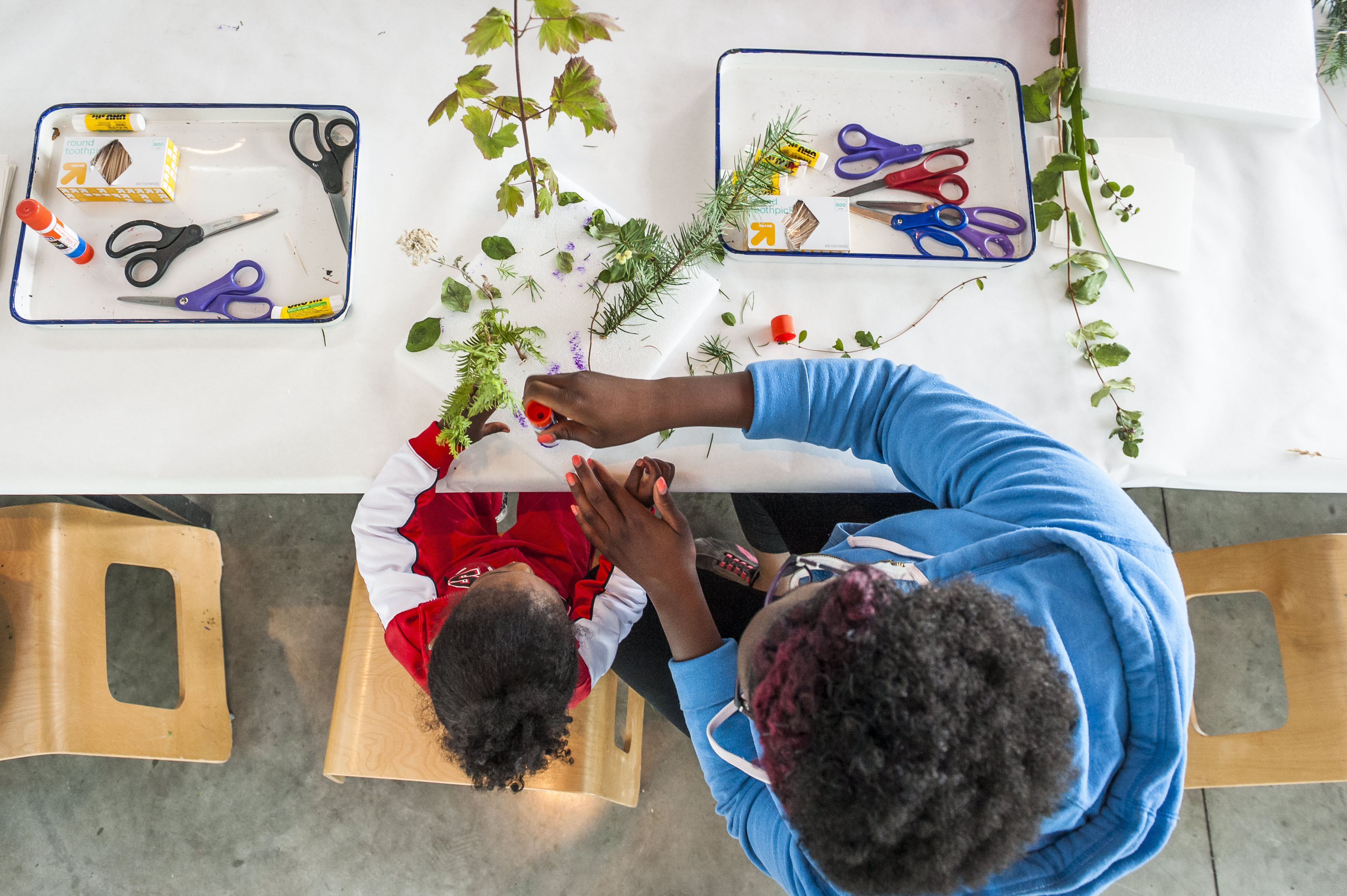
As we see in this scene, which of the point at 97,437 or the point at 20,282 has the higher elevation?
the point at 20,282

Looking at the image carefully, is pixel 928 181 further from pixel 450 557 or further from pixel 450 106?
pixel 450 557

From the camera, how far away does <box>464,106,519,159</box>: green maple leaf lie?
85cm

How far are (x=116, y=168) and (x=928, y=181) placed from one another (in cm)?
132

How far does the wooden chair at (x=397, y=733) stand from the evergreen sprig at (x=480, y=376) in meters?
0.60

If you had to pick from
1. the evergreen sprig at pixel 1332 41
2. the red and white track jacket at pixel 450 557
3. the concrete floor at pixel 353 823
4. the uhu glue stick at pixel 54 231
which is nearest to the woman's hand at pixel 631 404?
the red and white track jacket at pixel 450 557

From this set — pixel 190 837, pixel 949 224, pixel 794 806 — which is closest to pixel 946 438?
pixel 949 224

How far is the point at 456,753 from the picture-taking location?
110cm

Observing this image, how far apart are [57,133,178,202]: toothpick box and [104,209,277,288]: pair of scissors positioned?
0.17 ft

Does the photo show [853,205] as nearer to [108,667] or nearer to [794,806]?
[794,806]

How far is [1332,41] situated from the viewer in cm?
124

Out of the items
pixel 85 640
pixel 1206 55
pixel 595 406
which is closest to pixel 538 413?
pixel 595 406

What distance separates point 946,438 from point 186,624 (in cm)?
145

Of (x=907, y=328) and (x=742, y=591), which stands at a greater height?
(x=907, y=328)

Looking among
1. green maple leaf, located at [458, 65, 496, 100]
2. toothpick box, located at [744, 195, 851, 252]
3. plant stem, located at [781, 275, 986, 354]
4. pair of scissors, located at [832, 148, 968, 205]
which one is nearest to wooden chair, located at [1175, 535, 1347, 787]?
plant stem, located at [781, 275, 986, 354]
